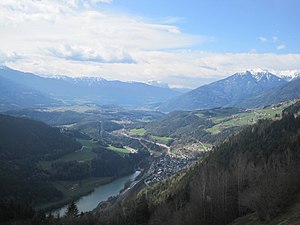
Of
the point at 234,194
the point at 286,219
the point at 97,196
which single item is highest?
the point at 286,219

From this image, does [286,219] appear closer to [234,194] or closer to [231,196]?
[231,196]

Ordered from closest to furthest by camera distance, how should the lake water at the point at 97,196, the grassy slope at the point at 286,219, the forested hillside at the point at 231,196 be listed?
the grassy slope at the point at 286,219
the forested hillside at the point at 231,196
the lake water at the point at 97,196

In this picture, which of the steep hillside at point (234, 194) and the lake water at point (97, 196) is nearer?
the steep hillside at point (234, 194)

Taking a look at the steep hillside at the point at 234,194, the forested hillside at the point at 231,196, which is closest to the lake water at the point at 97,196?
the forested hillside at the point at 231,196

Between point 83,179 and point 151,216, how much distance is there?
11487cm

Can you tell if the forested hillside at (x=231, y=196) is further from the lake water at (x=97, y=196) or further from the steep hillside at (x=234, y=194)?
the lake water at (x=97, y=196)

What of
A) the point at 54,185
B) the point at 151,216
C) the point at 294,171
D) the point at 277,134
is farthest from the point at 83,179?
the point at 294,171

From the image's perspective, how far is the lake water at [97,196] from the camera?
146 metres

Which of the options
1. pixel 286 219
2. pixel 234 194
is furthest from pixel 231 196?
pixel 286 219

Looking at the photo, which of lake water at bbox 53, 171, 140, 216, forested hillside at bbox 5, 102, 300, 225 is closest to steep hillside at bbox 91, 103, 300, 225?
forested hillside at bbox 5, 102, 300, 225

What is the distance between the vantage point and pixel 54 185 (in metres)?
176

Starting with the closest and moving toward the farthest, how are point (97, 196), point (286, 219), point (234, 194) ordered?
point (286, 219) < point (234, 194) < point (97, 196)

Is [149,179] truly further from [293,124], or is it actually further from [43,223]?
[43,223]

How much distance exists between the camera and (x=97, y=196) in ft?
544
